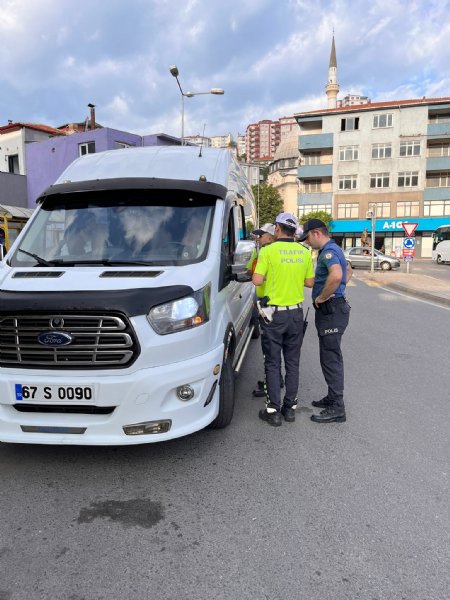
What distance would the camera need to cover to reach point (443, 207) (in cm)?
5162

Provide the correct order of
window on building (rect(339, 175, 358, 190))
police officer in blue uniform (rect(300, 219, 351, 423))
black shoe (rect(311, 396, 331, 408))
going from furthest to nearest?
window on building (rect(339, 175, 358, 190)) → black shoe (rect(311, 396, 331, 408)) → police officer in blue uniform (rect(300, 219, 351, 423))

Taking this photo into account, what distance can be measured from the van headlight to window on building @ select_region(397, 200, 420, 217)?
54639mm

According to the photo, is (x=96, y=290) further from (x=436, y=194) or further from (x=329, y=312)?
(x=436, y=194)

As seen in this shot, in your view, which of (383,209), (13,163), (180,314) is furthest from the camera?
(383,209)

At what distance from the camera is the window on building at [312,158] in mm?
56969

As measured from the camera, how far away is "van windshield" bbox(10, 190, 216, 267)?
12.5 feet

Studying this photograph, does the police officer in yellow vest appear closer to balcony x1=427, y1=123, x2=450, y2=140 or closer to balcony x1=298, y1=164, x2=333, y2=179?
balcony x1=298, y1=164, x2=333, y2=179

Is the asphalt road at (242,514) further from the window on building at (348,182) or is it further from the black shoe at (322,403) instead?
the window on building at (348,182)

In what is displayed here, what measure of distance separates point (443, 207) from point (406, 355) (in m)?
51.0

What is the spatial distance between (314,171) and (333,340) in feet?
180

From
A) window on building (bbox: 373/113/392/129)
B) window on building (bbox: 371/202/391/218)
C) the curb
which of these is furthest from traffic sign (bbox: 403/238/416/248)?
window on building (bbox: 373/113/392/129)

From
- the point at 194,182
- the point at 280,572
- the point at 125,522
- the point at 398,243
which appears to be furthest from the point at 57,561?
the point at 398,243

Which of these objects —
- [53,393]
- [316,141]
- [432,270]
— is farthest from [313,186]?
[53,393]

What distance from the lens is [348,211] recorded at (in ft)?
181
